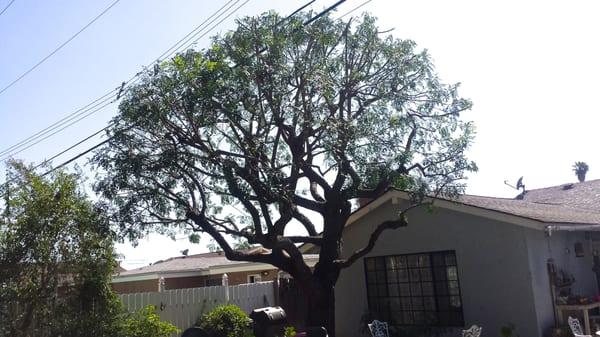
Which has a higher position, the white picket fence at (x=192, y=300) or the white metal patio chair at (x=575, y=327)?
the white picket fence at (x=192, y=300)

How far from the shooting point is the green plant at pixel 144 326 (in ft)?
33.9

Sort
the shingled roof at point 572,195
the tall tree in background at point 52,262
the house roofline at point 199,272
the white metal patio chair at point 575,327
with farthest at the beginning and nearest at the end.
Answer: the house roofline at point 199,272
the shingled roof at point 572,195
the white metal patio chair at point 575,327
the tall tree in background at point 52,262

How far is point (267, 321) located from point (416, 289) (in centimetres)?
554

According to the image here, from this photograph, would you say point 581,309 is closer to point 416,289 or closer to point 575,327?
point 575,327

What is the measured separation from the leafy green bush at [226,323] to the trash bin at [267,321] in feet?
7.28

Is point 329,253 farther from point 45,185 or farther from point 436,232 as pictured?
point 45,185

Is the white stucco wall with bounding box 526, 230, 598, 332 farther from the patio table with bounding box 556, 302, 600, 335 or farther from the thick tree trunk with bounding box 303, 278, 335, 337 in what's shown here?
the thick tree trunk with bounding box 303, 278, 335, 337

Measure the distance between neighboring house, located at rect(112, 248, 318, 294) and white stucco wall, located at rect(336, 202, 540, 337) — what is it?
12694 millimetres

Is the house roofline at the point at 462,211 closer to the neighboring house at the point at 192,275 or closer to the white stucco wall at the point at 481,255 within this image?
the white stucco wall at the point at 481,255

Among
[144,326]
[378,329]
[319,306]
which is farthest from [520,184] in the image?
[144,326]

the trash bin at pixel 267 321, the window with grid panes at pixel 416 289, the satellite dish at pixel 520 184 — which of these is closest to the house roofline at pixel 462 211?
the window with grid panes at pixel 416 289

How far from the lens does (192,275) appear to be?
27500mm

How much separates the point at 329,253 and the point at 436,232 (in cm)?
330

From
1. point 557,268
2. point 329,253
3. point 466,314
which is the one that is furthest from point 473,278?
point 329,253
